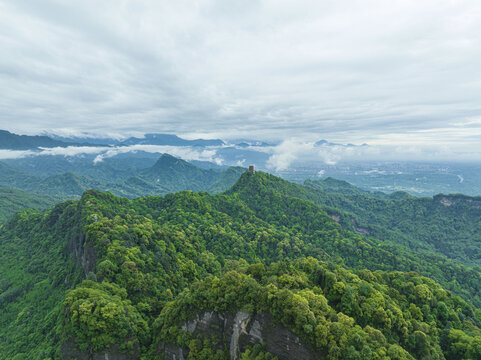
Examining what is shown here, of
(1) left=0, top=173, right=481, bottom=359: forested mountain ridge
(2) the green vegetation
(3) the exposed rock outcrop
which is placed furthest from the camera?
(3) the exposed rock outcrop

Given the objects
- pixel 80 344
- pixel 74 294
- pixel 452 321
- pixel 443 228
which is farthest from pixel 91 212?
pixel 443 228

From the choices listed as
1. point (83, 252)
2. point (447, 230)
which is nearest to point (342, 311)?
point (83, 252)

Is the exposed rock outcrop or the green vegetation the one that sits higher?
the green vegetation

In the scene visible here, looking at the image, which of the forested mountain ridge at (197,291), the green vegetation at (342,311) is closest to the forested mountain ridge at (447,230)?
the forested mountain ridge at (197,291)

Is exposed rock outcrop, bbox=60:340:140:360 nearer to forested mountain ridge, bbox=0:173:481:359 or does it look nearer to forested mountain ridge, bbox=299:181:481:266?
forested mountain ridge, bbox=0:173:481:359

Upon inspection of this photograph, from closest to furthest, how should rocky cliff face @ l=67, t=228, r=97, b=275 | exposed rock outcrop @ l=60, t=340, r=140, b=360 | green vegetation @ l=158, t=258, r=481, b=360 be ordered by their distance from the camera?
green vegetation @ l=158, t=258, r=481, b=360, exposed rock outcrop @ l=60, t=340, r=140, b=360, rocky cliff face @ l=67, t=228, r=97, b=275

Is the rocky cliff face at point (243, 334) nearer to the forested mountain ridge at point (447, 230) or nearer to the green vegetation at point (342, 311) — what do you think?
the green vegetation at point (342, 311)

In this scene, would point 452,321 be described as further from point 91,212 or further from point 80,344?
point 91,212

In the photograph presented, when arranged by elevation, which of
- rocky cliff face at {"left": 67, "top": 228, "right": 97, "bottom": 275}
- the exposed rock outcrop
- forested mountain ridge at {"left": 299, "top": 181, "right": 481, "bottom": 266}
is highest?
rocky cliff face at {"left": 67, "top": 228, "right": 97, "bottom": 275}

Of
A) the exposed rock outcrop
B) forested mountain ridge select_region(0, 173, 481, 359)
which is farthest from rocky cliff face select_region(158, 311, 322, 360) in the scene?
the exposed rock outcrop
